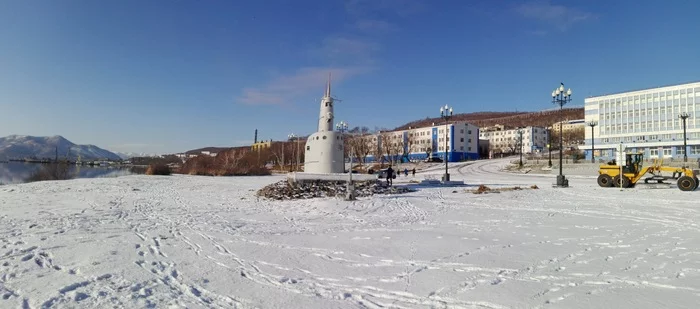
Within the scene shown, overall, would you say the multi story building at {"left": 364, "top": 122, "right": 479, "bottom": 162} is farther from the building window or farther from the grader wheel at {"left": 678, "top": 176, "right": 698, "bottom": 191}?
the grader wheel at {"left": 678, "top": 176, "right": 698, "bottom": 191}

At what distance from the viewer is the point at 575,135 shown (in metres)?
120

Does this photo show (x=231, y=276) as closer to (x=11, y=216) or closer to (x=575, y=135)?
(x=11, y=216)

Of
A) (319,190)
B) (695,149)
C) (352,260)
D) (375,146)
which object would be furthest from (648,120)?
(352,260)

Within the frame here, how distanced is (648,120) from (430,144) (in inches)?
2023

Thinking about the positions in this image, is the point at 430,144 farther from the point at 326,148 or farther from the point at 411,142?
the point at 326,148

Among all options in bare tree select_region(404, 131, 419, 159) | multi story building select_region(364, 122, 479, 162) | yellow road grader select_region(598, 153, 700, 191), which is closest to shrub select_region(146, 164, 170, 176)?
yellow road grader select_region(598, 153, 700, 191)

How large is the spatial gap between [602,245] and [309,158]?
18.7 metres

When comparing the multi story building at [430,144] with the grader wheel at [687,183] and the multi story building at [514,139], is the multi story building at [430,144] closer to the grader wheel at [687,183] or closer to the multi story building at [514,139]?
the multi story building at [514,139]

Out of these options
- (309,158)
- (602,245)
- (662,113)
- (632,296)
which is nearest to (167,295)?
(632,296)

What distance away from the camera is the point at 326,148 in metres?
24.2

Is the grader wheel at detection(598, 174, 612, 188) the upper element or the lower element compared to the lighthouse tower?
lower

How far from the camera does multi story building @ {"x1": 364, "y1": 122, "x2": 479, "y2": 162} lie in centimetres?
9612

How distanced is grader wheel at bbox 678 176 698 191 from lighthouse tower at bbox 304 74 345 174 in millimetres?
18603

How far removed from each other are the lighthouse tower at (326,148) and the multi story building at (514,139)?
105806 mm
